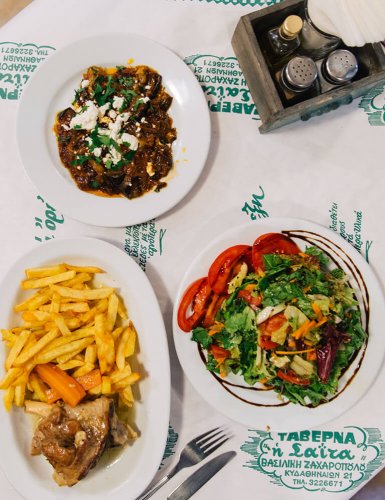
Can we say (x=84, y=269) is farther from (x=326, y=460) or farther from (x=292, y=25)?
(x=326, y=460)

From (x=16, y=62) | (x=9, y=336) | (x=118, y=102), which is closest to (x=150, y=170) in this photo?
(x=118, y=102)

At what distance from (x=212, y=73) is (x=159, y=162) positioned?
0.52 m

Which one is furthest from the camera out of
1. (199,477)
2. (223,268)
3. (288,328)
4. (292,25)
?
(199,477)

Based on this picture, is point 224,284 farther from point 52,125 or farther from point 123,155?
point 52,125

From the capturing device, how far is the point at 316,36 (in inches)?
78.0

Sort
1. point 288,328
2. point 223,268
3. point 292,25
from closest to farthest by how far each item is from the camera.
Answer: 1. point 292,25
2. point 288,328
3. point 223,268

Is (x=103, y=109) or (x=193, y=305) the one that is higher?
(x=103, y=109)

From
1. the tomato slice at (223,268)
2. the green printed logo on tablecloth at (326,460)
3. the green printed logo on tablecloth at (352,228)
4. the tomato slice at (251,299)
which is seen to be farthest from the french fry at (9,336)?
the green printed logo on tablecloth at (352,228)

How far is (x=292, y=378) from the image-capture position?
6.61ft

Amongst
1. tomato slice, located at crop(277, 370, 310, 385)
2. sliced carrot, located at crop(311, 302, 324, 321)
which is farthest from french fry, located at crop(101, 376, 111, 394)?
sliced carrot, located at crop(311, 302, 324, 321)

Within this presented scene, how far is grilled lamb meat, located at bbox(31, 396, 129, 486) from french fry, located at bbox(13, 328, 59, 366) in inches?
9.6

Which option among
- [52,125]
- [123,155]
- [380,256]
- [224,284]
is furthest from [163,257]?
[380,256]

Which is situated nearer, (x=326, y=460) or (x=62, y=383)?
(x=62, y=383)

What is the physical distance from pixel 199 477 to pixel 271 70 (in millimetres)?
1889
